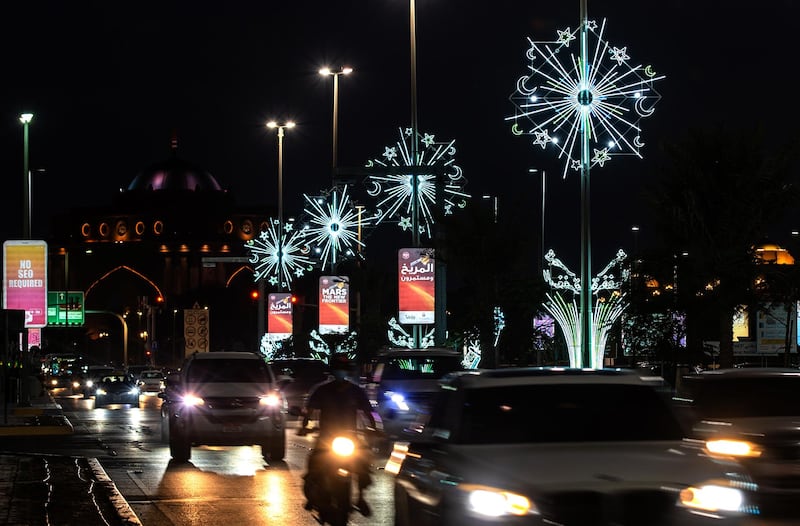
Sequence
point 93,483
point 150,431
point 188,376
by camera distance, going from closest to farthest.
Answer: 1. point 93,483
2. point 188,376
3. point 150,431

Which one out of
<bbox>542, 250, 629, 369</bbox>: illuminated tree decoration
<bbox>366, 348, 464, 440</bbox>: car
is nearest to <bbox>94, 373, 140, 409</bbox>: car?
<bbox>542, 250, 629, 369</bbox>: illuminated tree decoration

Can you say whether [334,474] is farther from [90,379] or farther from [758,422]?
[90,379]

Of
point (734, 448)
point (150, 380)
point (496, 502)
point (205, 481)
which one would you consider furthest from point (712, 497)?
point (150, 380)

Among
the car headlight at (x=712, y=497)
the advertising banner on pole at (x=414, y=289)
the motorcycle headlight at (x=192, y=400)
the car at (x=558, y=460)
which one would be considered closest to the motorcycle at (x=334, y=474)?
the car at (x=558, y=460)

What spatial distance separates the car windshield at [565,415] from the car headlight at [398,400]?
1412 cm

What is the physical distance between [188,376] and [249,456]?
2.06 meters

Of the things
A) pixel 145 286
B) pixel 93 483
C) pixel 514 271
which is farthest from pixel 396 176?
pixel 145 286

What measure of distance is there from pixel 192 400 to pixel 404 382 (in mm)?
3584

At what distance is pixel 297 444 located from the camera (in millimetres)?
28250

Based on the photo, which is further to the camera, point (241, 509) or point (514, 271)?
point (514, 271)

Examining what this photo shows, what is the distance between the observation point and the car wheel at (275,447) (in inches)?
904

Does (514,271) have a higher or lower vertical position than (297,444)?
higher

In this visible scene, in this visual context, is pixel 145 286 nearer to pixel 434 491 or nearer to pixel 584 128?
pixel 584 128

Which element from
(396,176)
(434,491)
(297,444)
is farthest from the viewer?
(396,176)
